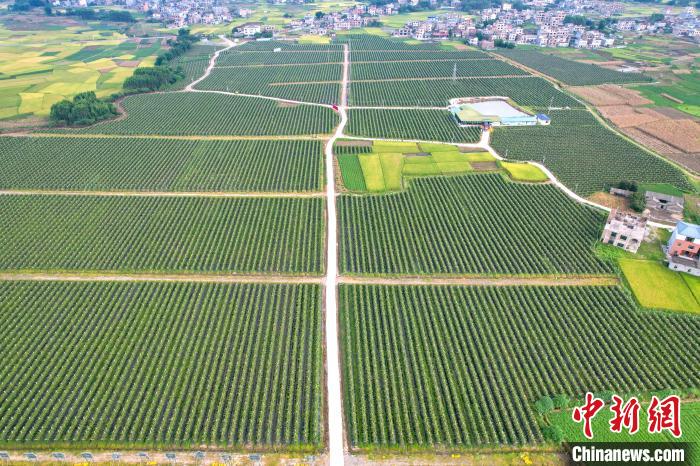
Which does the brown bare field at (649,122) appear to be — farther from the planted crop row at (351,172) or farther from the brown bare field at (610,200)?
the planted crop row at (351,172)

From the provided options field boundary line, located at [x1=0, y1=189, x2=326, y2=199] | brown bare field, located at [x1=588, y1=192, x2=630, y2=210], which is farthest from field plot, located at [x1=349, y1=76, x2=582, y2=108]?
field boundary line, located at [x1=0, y1=189, x2=326, y2=199]

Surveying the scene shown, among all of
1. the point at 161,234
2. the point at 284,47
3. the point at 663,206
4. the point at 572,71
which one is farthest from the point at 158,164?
the point at 572,71

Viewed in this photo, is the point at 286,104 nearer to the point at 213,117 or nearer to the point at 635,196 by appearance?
the point at 213,117

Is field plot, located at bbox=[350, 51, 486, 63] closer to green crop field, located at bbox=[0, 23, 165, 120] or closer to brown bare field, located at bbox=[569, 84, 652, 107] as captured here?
brown bare field, located at bbox=[569, 84, 652, 107]

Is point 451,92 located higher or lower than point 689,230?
higher

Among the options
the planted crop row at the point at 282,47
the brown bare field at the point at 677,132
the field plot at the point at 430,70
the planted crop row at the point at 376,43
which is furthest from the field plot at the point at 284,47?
the brown bare field at the point at 677,132

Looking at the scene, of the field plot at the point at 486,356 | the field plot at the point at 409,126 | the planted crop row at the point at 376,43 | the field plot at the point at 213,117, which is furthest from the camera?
the planted crop row at the point at 376,43
